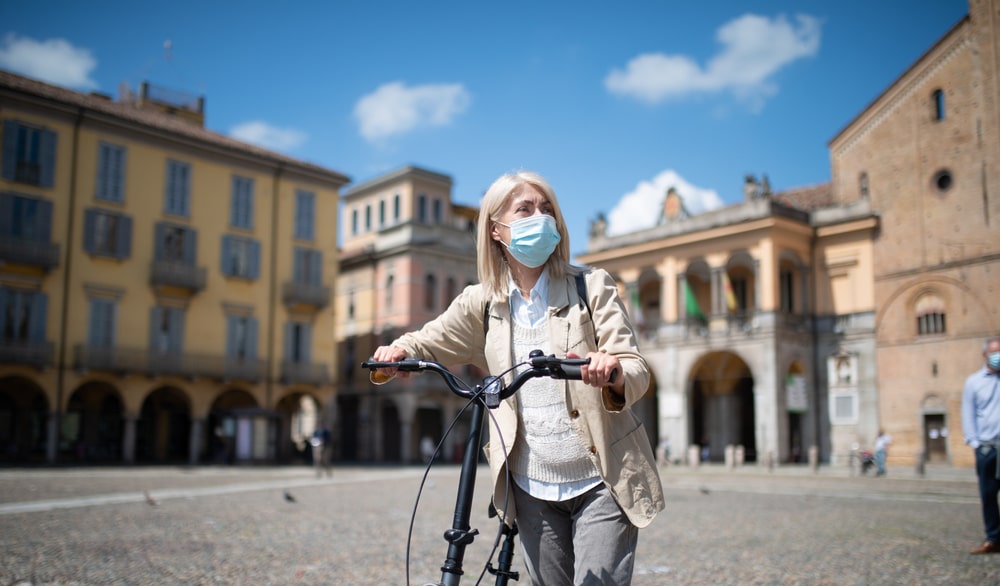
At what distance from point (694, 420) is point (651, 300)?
596cm

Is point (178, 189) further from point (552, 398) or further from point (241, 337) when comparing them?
point (552, 398)

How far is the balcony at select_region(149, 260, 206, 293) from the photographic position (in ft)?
111

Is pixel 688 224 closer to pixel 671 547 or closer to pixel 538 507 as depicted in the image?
pixel 671 547

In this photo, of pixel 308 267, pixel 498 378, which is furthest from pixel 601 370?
pixel 308 267

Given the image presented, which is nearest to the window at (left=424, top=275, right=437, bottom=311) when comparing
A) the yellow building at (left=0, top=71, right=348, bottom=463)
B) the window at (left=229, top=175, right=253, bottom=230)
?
the yellow building at (left=0, top=71, right=348, bottom=463)

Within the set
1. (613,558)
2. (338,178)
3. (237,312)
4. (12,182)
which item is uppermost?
(338,178)

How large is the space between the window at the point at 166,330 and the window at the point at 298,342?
491 cm

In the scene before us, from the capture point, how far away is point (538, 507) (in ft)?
10.2

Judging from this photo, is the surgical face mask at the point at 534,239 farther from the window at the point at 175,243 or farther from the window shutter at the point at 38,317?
the window at the point at 175,243

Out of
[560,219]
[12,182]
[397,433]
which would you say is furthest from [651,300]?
[560,219]

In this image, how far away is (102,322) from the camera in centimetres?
3247

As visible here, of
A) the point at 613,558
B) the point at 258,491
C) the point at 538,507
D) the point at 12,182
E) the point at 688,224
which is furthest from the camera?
the point at 688,224

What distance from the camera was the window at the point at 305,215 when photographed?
3925 centimetres

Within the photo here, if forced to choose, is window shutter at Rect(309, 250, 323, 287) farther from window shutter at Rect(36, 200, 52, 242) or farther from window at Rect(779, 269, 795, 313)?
window at Rect(779, 269, 795, 313)
